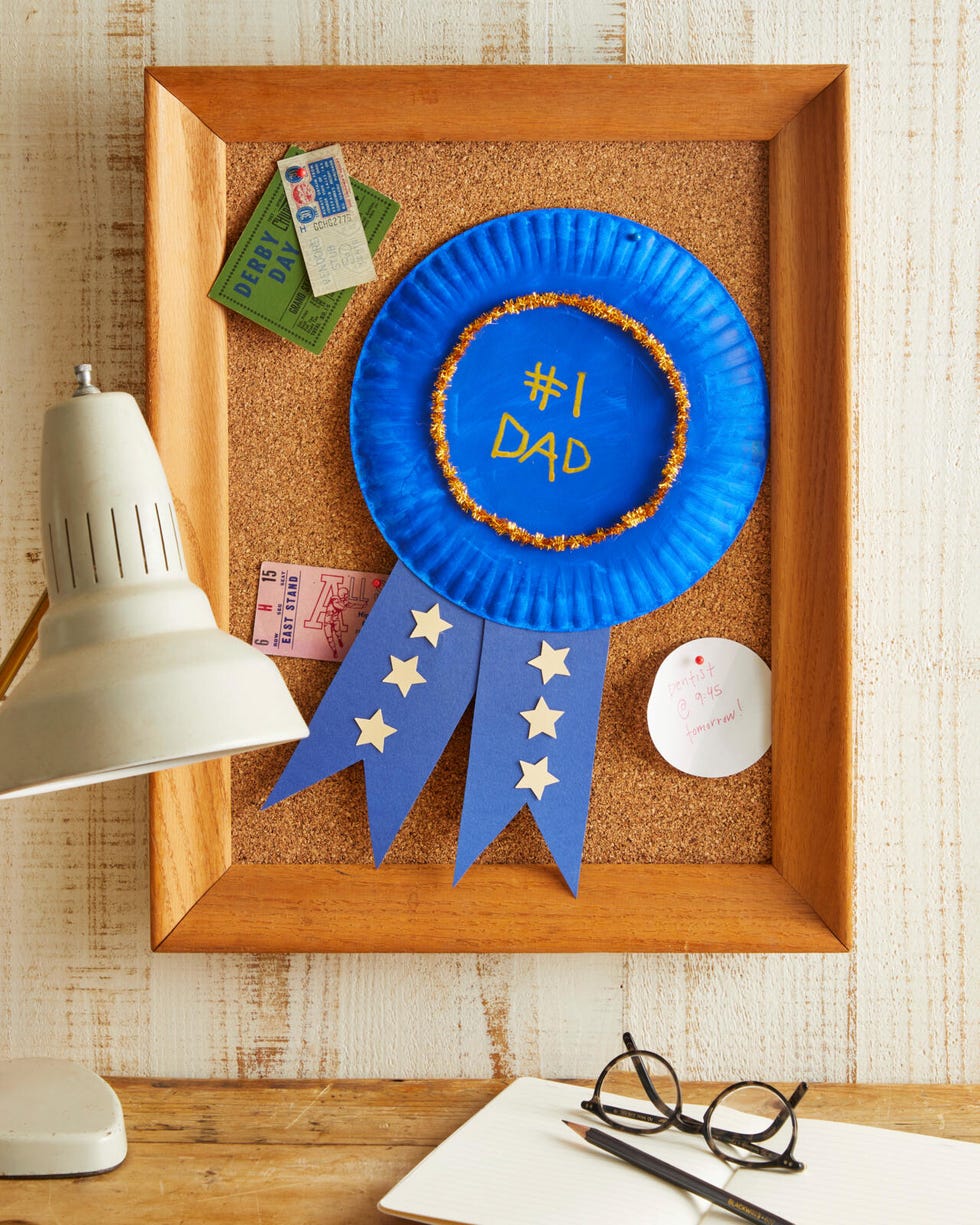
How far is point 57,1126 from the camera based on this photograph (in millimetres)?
643

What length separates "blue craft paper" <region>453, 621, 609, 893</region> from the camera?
2.40 ft

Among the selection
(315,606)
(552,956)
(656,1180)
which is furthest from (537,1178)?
(315,606)

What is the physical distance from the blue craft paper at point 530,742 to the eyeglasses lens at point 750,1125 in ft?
0.61

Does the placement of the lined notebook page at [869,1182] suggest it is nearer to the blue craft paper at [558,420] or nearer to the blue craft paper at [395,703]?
the blue craft paper at [395,703]

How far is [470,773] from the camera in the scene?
0.73 m

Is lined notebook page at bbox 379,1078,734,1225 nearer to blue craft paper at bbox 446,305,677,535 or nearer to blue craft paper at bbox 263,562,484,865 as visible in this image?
blue craft paper at bbox 263,562,484,865

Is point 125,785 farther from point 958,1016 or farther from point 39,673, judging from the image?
point 958,1016

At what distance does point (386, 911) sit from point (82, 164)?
25.5 inches

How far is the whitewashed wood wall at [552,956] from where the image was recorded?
77 centimetres

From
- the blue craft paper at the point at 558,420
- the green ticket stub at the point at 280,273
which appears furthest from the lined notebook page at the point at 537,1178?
the green ticket stub at the point at 280,273

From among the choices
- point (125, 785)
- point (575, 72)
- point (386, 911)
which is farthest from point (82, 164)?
point (386, 911)

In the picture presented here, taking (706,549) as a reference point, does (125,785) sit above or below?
below

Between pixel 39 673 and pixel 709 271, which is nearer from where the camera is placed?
pixel 39 673

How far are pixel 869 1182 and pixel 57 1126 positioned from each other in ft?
1.77
